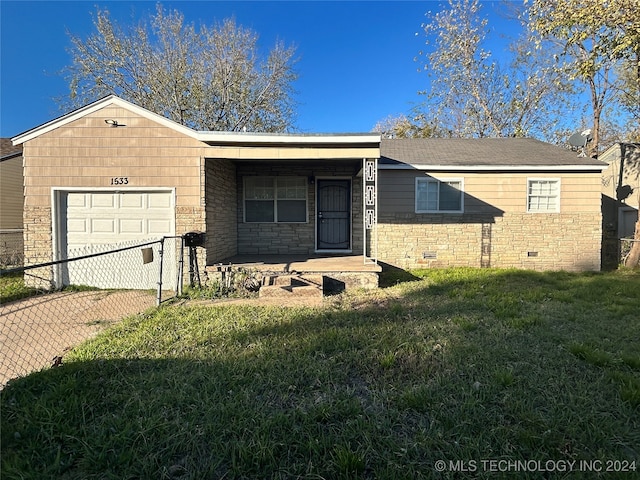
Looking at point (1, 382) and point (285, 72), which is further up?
point (285, 72)

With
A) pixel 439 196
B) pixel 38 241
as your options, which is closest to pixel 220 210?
pixel 38 241

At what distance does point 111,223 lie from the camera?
275 inches

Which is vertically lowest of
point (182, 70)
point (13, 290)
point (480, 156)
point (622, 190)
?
point (13, 290)

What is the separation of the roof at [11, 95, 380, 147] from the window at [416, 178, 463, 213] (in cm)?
319

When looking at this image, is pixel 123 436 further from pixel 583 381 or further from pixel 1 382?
pixel 583 381

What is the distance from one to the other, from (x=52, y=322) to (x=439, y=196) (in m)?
8.78

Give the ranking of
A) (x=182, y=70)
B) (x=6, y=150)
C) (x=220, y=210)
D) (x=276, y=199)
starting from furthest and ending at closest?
(x=182, y=70) < (x=6, y=150) < (x=276, y=199) < (x=220, y=210)

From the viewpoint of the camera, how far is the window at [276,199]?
9211 millimetres

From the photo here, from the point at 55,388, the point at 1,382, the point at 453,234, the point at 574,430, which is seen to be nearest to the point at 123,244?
the point at 1,382

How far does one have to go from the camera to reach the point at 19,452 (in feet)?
6.86

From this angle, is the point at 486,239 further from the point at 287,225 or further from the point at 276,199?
the point at 276,199

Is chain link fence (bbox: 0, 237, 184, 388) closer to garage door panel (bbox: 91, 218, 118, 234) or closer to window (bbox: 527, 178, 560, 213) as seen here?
garage door panel (bbox: 91, 218, 118, 234)

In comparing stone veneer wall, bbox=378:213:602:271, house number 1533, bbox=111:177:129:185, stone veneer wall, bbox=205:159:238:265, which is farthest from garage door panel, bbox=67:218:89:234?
stone veneer wall, bbox=378:213:602:271

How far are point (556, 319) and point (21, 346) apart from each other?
685 cm
